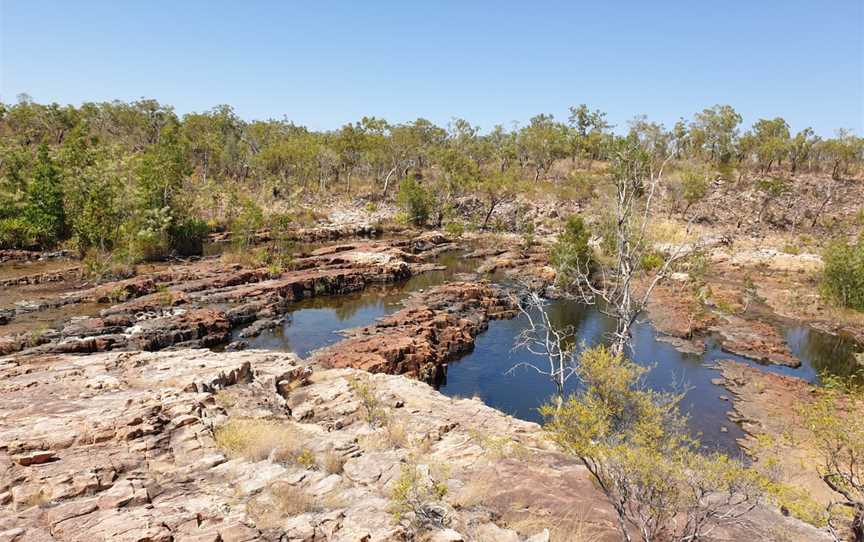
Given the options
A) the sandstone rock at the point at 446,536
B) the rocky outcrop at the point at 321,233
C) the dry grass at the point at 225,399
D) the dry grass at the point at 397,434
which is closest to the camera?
the sandstone rock at the point at 446,536

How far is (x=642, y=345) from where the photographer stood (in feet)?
110

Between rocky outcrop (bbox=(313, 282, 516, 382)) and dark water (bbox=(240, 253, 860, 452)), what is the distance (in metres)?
1.11

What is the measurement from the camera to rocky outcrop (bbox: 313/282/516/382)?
86.6 feet

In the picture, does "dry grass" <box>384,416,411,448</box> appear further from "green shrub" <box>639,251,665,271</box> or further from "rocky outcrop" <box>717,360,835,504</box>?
"rocky outcrop" <box>717,360,835,504</box>

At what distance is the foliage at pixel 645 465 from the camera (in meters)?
8.77

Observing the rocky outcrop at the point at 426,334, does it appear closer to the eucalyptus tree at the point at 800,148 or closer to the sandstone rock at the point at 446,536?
the sandstone rock at the point at 446,536

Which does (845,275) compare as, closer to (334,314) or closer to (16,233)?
(334,314)

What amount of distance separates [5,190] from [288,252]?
26036 mm

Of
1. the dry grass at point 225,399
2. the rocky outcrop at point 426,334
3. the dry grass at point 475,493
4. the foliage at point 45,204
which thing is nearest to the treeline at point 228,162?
the foliage at point 45,204

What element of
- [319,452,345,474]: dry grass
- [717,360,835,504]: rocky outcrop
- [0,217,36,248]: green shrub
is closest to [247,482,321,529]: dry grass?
[319,452,345,474]: dry grass

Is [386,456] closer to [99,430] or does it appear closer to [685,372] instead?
[99,430]

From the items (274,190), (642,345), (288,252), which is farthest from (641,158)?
(274,190)

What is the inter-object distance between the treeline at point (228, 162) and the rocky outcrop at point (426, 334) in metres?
25.5

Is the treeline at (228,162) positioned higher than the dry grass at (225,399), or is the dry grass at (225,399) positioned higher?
the treeline at (228,162)
